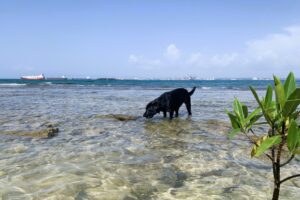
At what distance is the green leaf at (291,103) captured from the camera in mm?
2004

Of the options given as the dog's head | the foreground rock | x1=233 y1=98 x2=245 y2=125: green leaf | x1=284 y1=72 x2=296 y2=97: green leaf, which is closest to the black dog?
the dog's head

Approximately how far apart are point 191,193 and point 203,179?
23.1 inches

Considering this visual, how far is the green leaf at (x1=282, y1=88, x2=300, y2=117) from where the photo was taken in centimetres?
200

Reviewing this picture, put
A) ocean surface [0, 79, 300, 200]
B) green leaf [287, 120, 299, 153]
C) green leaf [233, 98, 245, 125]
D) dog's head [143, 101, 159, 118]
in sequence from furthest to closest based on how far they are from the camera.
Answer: dog's head [143, 101, 159, 118] < ocean surface [0, 79, 300, 200] < green leaf [233, 98, 245, 125] < green leaf [287, 120, 299, 153]

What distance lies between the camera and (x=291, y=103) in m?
2.07

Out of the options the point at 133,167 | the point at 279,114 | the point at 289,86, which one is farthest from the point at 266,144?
the point at 133,167

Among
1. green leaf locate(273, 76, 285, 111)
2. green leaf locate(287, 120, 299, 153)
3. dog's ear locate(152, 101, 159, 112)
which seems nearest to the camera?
green leaf locate(287, 120, 299, 153)

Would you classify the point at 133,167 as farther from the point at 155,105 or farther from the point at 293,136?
the point at 155,105

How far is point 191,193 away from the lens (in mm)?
3932

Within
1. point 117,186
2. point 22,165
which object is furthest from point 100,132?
point 117,186

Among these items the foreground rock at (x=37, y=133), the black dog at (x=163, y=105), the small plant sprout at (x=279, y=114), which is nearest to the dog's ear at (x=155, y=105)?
the black dog at (x=163, y=105)

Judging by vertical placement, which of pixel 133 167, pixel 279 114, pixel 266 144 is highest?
pixel 279 114

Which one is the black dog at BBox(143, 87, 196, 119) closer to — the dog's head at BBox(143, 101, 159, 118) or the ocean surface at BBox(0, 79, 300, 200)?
the dog's head at BBox(143, 101, 159, 118)

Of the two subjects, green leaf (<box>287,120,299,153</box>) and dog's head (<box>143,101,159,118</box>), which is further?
dog's head (<box>143,101,159,118</box>)
